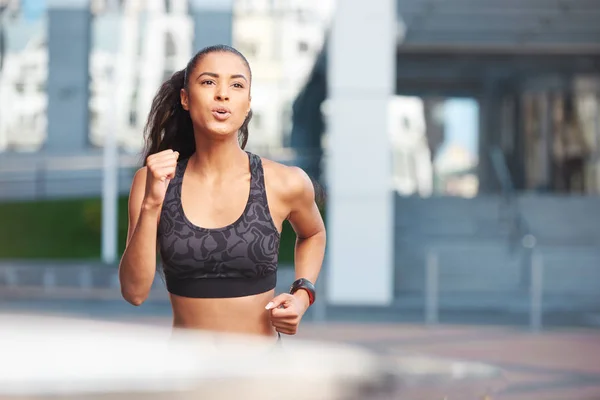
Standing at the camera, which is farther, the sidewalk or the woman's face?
the sidewalk

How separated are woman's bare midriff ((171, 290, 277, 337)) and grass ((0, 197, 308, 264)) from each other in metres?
18.4

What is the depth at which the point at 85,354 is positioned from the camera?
927 millimetres

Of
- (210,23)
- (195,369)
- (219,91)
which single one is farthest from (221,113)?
(210,23)

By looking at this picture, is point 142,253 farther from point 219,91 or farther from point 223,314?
point 219,91

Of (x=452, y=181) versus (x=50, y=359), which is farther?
(x=452, y=181)

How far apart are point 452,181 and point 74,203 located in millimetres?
12604

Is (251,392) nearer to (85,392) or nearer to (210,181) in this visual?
(85,392)

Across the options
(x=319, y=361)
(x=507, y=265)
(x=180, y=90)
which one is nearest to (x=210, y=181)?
(x=180, y=90)

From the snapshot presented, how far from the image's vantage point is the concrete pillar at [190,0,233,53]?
99.7 feet

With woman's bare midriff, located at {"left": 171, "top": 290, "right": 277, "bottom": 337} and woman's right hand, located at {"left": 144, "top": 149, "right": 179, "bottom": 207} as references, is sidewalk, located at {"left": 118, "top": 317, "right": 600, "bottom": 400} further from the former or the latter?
woman's right hand, located at {"left": 144, "top": 149, "right": 179, "bottom": 207}

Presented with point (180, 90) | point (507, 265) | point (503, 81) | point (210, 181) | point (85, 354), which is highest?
point (503, 81)

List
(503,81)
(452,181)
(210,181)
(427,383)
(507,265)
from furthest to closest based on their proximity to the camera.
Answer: (452,181), (503,81), (507,265), (210,181), (427,383)

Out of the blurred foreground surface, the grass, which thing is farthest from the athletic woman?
the grass

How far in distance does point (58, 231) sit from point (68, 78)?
8354mm
